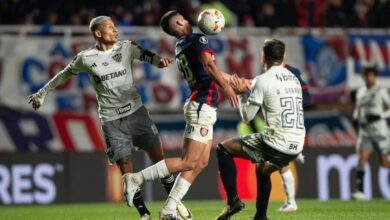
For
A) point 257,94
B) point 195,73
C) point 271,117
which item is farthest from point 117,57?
point 271,117

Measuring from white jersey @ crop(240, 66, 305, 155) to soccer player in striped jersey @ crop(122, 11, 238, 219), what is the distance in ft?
1.31

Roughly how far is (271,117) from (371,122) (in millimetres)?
7815

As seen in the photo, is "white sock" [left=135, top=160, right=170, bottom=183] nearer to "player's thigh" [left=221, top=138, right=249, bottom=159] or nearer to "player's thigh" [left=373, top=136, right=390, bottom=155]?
"player's thigh" [left=221, top=138, right=249, bottom=159]

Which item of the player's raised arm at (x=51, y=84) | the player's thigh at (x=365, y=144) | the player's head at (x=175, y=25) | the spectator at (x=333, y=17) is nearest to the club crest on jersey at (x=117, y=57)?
the player's raised arm at (x=51, y=84)

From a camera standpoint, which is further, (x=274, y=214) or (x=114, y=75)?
(x=274, y=214)

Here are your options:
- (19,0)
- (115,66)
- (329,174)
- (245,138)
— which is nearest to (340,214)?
(245,138)

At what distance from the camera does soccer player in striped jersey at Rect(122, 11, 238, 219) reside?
9.64 meters

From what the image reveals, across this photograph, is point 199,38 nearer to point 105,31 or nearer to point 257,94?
point 257,94

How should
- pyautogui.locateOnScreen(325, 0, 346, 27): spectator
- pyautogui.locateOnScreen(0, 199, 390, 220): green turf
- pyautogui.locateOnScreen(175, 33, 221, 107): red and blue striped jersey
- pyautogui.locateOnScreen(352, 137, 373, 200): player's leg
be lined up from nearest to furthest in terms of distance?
1. pyautogui.locateOnScreen(175, 33, 221, 107): red and blue striped jersey
2. pyautogui.locateOnScreen(0, 199, 390, 220): green turf
3. pyautogui.locateOnScreen(352, 137, 373, 200): player's leg
4. pyautogui.locateOnScreen(325, 0, 346, 27): spectator

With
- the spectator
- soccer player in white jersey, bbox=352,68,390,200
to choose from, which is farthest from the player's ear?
the spectator

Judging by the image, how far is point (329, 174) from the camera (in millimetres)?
18234

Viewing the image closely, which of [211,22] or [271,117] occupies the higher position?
[211,22]

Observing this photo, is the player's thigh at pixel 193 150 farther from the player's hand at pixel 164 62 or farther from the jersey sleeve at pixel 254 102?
the player's hand at pixel 164 62

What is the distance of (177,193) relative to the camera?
31.7ft
